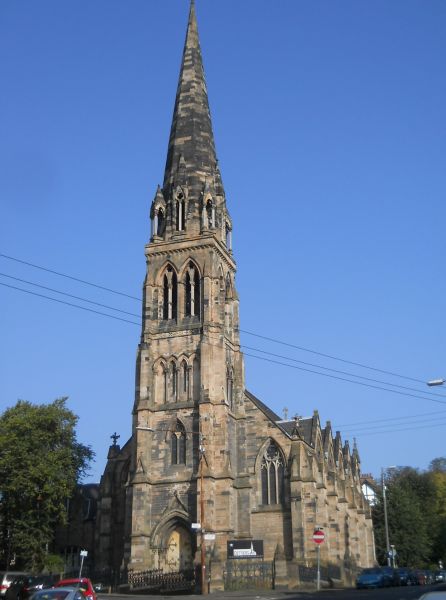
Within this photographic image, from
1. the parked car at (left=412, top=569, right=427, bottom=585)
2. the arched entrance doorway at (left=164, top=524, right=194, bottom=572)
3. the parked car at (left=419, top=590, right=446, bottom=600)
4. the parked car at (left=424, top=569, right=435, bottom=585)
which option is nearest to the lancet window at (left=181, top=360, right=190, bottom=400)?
the arched entrance doorway at (left=164, top=524, right=194, bottom=572)

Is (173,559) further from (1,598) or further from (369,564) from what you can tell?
(369,564)

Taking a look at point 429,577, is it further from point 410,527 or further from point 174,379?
point 410,527

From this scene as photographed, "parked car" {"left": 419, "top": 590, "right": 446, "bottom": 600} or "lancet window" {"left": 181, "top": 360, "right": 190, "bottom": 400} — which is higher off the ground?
"lancet window" {"left": 181, "top": 360, "right": 190, "bottom": 400}

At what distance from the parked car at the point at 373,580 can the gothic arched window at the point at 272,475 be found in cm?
857

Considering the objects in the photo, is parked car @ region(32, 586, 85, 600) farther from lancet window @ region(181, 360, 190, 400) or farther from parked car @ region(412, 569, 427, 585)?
parked car @ region(412, 569, 427, 585)

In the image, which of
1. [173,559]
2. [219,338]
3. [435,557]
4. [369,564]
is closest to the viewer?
[173,559]

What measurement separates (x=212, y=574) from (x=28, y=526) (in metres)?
13.9

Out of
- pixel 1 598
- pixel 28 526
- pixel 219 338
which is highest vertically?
pixel 219 338

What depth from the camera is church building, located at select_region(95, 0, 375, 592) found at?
139 ft

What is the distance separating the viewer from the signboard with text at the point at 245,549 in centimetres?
3888

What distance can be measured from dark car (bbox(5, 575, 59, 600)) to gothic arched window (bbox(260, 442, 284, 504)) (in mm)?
17134

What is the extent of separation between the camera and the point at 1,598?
30.4m

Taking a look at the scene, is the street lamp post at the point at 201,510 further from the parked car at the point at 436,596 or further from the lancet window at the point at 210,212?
the parked car at the point at 436,596

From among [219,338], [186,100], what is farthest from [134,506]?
[186,100]
